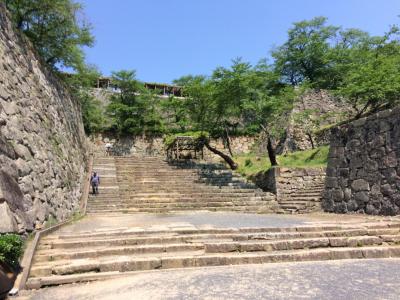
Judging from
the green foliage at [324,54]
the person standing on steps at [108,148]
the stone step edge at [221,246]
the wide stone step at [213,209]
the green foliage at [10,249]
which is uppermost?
the green foliage at [324,54]

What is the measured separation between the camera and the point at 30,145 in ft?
20.9

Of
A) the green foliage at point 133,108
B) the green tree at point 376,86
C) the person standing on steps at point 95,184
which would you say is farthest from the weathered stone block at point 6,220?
the green foliage at point 133,108

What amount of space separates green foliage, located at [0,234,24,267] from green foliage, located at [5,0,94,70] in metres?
6.96

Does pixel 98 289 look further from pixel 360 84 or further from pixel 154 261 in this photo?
pixel 360 84

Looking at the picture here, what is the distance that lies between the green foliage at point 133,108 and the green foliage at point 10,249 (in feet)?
66.8

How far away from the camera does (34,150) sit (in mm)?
6555

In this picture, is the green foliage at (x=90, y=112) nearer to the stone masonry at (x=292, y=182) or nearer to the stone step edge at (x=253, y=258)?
the stone masonry at (x=292, y=182)

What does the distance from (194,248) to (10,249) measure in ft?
7.76

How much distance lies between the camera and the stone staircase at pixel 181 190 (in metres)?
11.3

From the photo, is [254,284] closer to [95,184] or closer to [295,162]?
[95,184]

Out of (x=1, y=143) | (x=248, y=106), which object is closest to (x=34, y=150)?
(x=1, y=143)

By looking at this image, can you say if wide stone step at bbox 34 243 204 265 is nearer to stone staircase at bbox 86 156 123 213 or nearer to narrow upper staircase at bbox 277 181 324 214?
stone staircase at bbox 86 156 123 213

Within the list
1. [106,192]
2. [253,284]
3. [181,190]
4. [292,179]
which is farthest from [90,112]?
[253,284]

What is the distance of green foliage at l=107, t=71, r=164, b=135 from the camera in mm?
23859
